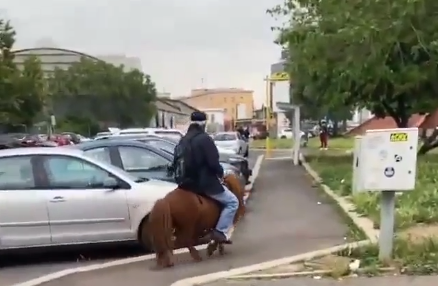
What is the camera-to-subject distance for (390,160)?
28.0ft

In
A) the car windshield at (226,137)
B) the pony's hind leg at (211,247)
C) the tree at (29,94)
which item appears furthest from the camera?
the tree at (29,94)

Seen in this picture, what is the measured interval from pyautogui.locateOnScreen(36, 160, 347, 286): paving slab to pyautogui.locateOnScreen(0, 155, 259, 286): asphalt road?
82 cm

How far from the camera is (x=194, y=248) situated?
9797 mm

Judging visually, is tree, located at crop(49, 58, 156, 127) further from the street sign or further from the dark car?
the street sign

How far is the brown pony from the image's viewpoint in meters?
9.34

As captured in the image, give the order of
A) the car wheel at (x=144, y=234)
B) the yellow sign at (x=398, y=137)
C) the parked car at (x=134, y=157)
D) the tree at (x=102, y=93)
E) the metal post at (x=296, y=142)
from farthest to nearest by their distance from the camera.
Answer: the tree at (x=102, y=93) → the metal post at (x=296, y=142) → the parked car at (x=134, y=157) → the car wheel at (x=144, y=234) → the yellow sign at (x=398, y=137)

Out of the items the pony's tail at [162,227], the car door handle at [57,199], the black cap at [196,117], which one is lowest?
the pony's tail at [162,227]

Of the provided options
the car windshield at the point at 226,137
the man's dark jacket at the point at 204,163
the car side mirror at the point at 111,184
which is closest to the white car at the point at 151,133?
the car windshield at the point at 226,137

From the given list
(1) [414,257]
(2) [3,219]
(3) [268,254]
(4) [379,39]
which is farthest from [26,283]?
(4) [379,39]

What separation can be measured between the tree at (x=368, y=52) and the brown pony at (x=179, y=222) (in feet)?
39.5

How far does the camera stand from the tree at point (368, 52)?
2136 cm

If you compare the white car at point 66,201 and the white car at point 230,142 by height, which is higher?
the white car at point 66,201

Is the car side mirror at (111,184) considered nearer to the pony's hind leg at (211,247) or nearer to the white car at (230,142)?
the pony's hind leg at (211,247)

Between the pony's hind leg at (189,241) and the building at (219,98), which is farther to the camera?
the building at (219,98)
